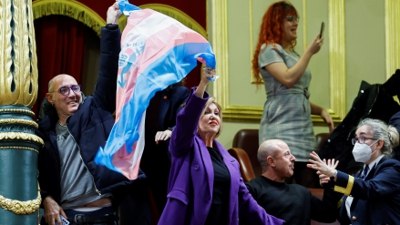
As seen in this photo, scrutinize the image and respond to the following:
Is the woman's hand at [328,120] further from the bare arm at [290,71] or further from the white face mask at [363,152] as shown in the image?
the white face mask at [363,152]

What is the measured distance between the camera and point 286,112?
5484 millimetres

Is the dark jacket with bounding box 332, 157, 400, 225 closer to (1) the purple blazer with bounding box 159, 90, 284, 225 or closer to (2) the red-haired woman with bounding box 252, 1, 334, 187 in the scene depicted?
(1) the purple blazer with bounding box 159, 90, 284, 225

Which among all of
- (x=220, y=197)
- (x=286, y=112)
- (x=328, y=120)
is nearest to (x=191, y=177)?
(x=220, y=197)

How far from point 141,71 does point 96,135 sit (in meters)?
0.80

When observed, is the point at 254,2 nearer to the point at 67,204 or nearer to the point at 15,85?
the point at 67,204

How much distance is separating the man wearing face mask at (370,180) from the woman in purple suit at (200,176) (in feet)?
1.58

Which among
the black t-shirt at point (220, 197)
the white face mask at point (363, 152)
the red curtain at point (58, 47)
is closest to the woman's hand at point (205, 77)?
the black t-shirt at point (220, 197)

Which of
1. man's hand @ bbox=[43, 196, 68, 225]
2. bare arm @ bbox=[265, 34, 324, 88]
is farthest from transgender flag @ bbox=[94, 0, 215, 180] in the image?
bare arm @ bbox=[265, 34, 324, 88]

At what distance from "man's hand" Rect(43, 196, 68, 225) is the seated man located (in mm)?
1150

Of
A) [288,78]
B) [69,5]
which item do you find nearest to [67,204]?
[288,78]

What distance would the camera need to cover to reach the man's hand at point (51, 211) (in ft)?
12.9

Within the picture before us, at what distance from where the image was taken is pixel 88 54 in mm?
6398

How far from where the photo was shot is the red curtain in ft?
19.9

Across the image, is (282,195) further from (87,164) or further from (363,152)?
(87,164)
